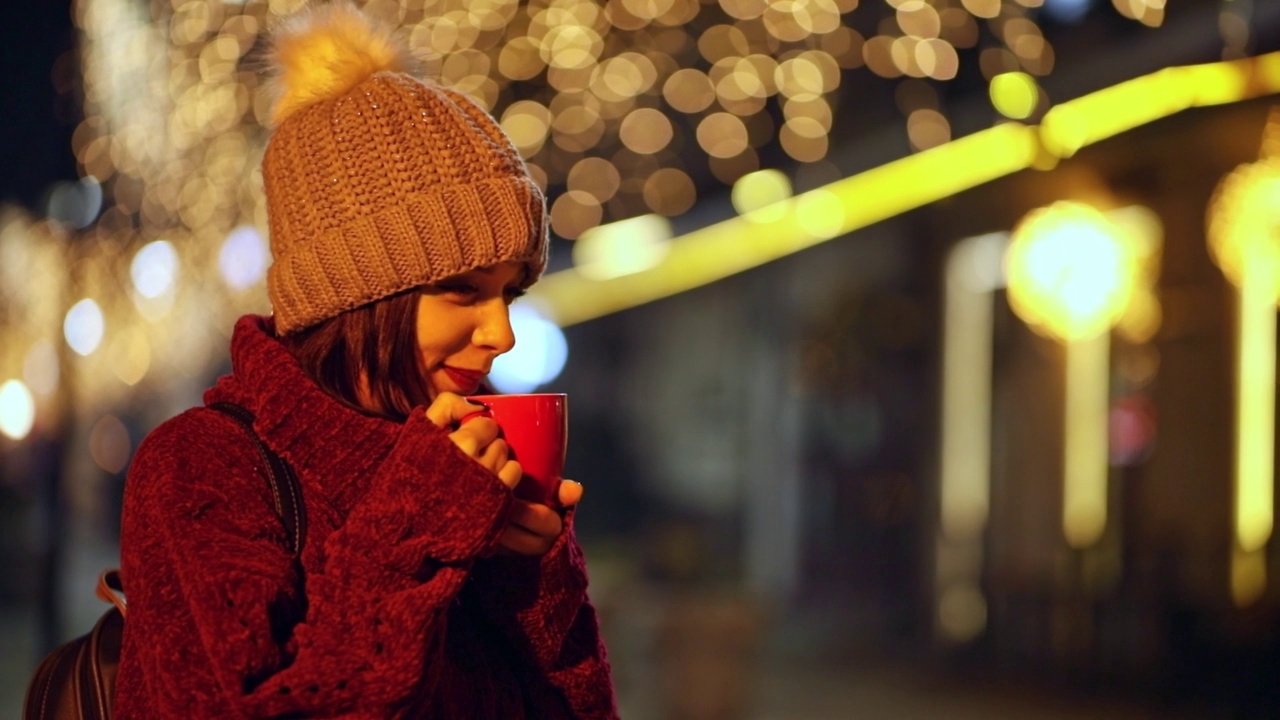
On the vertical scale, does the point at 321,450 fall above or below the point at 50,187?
above

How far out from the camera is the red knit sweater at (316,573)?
4.16 ft

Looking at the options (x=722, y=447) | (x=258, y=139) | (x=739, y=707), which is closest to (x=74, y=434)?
(x=258, y=139)

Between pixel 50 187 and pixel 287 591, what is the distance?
185 inches

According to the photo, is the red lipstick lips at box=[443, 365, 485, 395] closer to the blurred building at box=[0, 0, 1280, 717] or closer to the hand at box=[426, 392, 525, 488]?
the hand at box=[426, 392, 525, 488]

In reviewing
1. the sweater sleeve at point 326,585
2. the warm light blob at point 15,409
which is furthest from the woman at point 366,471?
the warm light blob at point 15,409

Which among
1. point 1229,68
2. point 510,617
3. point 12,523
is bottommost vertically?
point 12,523

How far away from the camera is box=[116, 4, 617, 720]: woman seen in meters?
1.29

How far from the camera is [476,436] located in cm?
139

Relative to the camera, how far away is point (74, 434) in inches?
211

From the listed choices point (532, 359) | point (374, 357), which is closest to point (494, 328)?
point (374, 357)

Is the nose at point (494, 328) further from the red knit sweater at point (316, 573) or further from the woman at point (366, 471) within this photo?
the red knit sweater at point (316, 573)

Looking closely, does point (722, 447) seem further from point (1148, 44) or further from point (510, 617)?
point (510, 617)

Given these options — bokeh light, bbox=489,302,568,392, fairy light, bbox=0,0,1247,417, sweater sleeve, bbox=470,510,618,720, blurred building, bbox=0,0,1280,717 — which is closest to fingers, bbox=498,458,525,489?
sweater sleeve, bbox=470,510,618,720

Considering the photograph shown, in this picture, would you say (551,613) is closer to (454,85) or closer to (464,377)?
(464,377)
